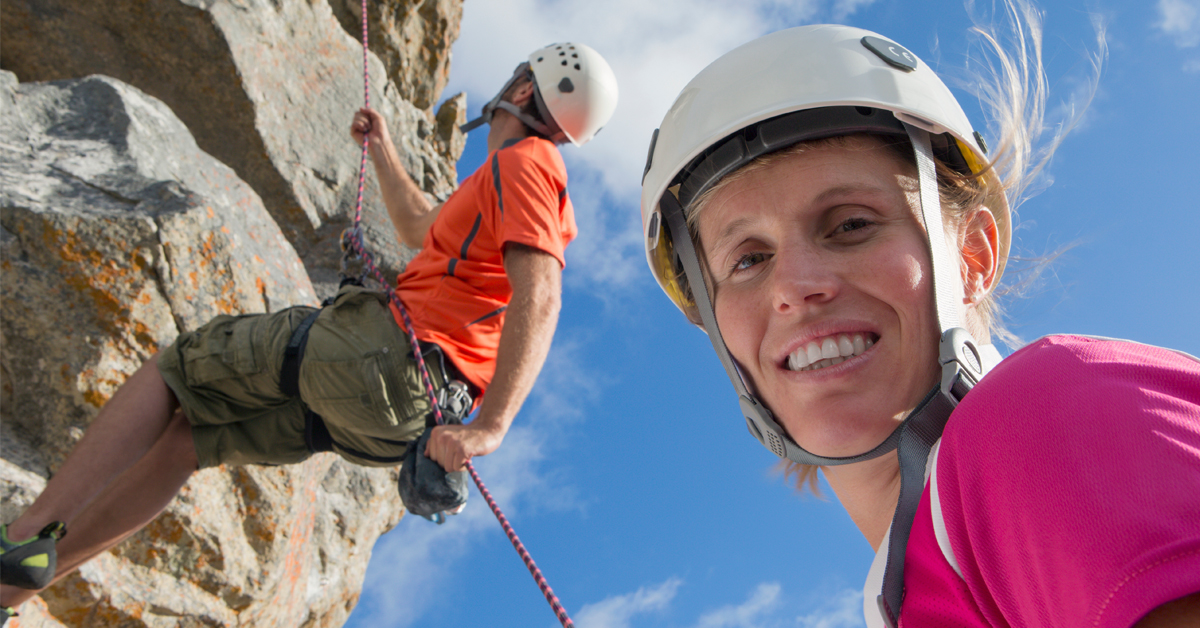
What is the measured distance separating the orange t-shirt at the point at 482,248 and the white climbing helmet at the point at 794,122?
133 centimetres

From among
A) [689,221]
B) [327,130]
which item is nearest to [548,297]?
[689,221]

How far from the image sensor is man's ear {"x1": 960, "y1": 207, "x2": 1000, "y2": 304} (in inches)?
72.1

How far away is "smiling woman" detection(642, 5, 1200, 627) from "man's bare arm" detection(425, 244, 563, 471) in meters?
1.01

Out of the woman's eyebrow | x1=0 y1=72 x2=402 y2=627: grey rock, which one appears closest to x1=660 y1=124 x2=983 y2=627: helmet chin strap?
the woman's eyebrow

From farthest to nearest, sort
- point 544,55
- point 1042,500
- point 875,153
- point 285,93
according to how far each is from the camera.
→ point 285,93, point 544,55, point 875,153, point 1042,500

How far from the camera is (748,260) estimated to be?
180cm

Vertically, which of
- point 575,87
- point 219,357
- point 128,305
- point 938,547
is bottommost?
point 938,547

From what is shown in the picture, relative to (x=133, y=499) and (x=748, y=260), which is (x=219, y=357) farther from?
(x=748, y=260)

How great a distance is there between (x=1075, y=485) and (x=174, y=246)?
14.1 feet

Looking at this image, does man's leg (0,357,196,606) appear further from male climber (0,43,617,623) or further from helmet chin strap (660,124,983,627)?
helmet chin strap (660,124,983,627)

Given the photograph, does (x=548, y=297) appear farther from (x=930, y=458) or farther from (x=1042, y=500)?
(x=1042, y=500)

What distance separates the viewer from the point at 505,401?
10.5 ft

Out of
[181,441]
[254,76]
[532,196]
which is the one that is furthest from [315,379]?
[254,76]

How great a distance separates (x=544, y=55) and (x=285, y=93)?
2.66 metres
